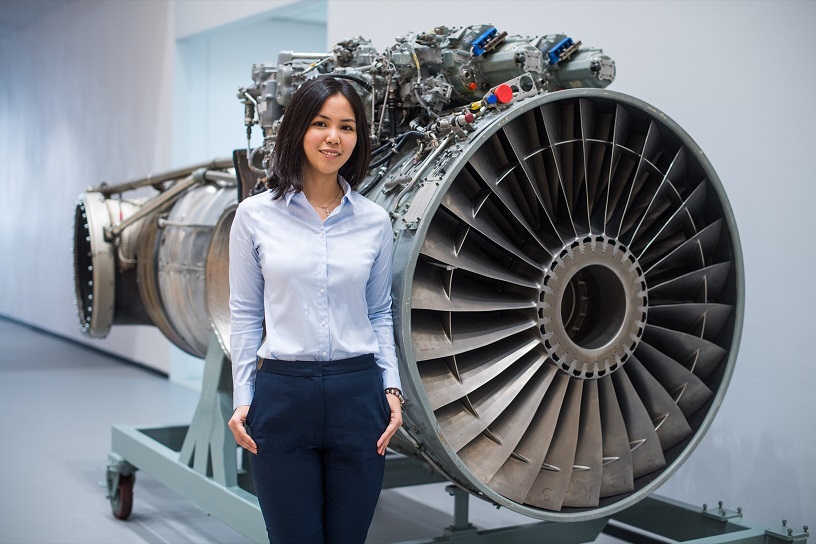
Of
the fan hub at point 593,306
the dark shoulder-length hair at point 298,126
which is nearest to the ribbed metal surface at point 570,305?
the fan hub at point 593,306

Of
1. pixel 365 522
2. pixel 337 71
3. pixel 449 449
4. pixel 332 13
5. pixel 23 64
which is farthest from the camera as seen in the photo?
pixel 23 64

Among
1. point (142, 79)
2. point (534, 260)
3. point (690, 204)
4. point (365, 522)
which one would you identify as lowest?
point (365, 522)

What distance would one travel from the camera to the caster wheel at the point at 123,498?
4363 mm

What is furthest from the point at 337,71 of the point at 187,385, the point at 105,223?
the point at 187,385

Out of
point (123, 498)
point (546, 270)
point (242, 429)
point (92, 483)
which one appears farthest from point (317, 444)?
point (92, 483)

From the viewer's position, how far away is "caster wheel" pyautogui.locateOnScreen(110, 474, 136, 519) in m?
4.36

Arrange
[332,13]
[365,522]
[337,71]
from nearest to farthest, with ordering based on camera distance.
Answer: [365,522] → [337,71] → [332,13]

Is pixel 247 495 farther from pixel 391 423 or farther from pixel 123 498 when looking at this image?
pixel 391 423

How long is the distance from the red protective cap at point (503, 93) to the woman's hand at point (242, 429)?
1.16 m

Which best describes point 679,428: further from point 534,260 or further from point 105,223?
point 105,223

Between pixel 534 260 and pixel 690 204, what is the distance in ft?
1.92

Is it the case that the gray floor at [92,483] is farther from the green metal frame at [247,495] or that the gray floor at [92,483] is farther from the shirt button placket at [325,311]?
the shirt button placket at [325,311]

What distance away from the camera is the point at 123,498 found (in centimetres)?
437

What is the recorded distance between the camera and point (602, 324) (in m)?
2.99
